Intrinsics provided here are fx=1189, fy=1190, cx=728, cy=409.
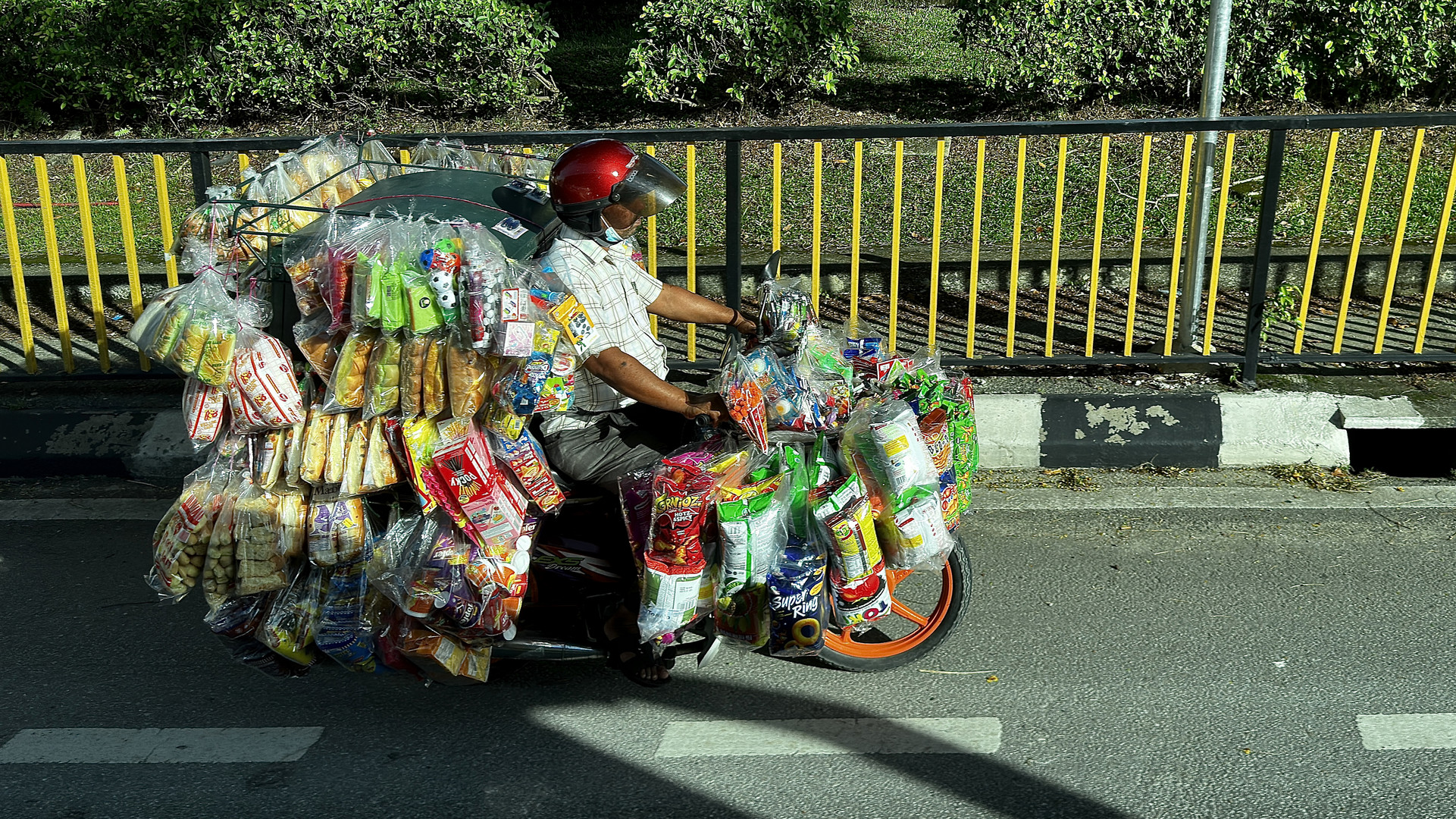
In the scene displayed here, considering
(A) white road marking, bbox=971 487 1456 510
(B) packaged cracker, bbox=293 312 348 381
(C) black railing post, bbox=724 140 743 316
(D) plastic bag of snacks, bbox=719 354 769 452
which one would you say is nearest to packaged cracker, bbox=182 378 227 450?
(B) packaged cracker, bbox=293 312 348 381

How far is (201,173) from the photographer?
16.7 feet

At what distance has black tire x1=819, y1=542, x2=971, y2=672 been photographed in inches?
139

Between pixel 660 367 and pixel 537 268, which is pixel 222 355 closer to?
pixel 537 268

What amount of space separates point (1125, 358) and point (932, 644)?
2229 mm

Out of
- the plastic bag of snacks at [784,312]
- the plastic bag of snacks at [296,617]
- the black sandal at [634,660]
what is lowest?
the black sandal at [634,660]

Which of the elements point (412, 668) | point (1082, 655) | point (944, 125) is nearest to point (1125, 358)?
point (944, 125)

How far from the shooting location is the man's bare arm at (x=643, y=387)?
3.16 meters

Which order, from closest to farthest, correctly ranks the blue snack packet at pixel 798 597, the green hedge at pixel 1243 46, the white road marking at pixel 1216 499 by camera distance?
1. the blue snack packet at pixel 798 597
2. the white road marking at pixel 1216 499
3. the green hedge at pixel 1243 46

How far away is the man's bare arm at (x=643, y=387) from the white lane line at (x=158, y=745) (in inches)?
52.1

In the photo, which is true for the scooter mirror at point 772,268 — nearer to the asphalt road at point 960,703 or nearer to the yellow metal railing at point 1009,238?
the yellow metal railing at point 1009,238

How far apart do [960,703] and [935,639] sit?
236mm

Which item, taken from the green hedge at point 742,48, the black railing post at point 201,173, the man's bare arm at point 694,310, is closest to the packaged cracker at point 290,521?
the man's bare arm at point 694,310

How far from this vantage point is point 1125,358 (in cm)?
526

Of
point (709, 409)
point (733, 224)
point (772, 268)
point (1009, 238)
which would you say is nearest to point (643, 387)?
point (709, 409)
